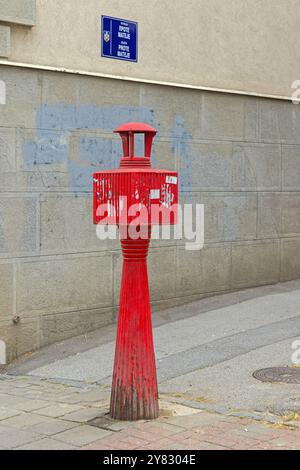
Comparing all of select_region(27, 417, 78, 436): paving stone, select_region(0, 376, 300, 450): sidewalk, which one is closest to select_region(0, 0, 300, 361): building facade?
select_region(0, 376, 300, 450): sidewalk

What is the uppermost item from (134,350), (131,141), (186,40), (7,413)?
(186,40)

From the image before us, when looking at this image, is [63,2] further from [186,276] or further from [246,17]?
[186,276]

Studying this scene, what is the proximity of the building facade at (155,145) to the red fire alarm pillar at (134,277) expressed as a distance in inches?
101

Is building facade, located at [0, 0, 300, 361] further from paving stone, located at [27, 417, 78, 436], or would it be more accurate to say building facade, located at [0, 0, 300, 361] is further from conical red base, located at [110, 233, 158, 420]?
conical red base, located at [110, 233, 158, 420]

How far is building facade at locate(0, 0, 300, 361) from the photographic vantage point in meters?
7.67

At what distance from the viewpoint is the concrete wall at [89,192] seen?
25.1 feet

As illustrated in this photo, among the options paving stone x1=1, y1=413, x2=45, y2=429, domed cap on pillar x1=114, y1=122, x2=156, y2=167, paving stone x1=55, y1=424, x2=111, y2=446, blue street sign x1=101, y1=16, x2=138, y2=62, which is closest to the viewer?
paving stone x1=55, y1=424, x2=111, y2=446

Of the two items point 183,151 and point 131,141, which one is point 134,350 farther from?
point 183,151

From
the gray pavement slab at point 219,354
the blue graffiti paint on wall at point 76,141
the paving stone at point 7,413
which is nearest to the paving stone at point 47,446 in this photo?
the paving stone at point 7,413

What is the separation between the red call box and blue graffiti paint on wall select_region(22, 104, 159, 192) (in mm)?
2645

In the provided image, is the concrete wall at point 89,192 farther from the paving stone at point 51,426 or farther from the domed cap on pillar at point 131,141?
the domed cap on pillar at point 131,141

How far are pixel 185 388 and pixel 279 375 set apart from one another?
2.73 ft

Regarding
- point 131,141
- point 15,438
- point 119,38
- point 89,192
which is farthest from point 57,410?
point 119,38

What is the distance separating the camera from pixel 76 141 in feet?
26.6
